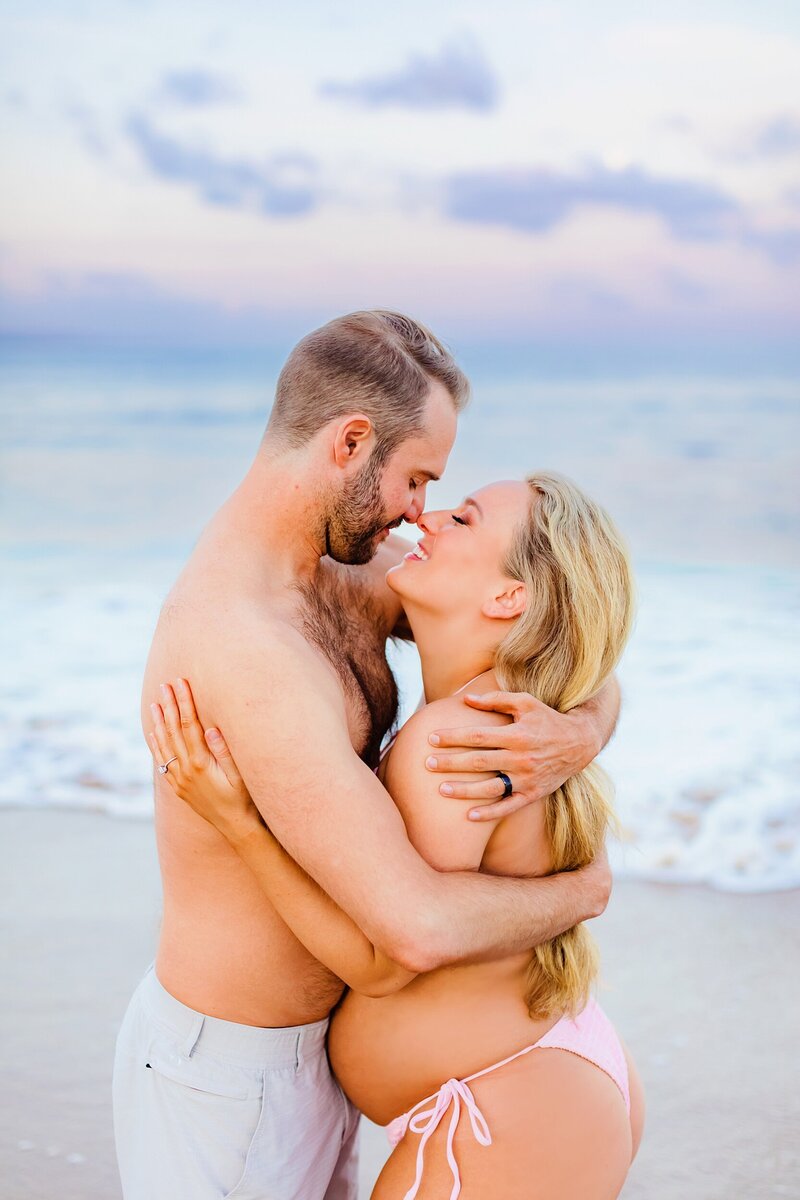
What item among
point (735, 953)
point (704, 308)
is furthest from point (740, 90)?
point (735, 953)

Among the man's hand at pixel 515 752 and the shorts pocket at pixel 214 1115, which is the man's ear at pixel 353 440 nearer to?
the man's hand at pixel 515 752

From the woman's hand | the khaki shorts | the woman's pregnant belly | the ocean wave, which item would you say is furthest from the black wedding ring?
the ocean wave

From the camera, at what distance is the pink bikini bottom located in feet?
7.15

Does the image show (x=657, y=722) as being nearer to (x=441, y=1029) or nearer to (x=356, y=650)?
(x=356, y=650)

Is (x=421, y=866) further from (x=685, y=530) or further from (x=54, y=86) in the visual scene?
(x=54, y=86)

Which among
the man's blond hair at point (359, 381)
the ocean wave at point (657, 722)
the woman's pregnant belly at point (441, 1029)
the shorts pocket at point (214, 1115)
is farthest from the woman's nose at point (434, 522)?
the ocean wave at point (657, 722)

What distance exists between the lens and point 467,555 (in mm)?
2625

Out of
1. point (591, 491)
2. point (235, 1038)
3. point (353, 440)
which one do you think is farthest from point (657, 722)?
point (591, 491)

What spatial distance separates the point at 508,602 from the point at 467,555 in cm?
15

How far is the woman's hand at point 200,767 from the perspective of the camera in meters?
2.22

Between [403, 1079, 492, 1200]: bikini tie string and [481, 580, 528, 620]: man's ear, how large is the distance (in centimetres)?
99

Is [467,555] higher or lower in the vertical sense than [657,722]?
higher

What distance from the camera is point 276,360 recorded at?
70.9 feet

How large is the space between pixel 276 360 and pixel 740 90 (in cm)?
929
